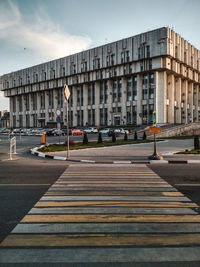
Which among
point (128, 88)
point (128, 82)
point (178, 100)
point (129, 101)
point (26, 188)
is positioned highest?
point (128, 82)

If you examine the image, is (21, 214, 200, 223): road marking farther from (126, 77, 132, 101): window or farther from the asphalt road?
(126, 77, 132, 101): window

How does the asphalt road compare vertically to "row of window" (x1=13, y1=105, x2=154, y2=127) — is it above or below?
below

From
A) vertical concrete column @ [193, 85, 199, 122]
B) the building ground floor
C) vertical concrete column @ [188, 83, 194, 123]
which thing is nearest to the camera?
the building ground floor

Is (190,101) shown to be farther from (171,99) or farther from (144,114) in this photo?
(144,114)

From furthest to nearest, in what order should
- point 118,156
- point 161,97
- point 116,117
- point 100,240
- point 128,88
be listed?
point 116,117 < point 128,88 < point 161,97 < point 118,156 < point 100,240

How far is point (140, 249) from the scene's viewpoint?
9.34ft

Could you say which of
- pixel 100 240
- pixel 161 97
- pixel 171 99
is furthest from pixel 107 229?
pixel 171 99

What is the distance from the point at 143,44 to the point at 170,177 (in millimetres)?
53106

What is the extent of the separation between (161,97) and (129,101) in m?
9.25

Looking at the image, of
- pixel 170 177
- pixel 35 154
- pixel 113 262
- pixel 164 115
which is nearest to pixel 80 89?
pixel 164 115

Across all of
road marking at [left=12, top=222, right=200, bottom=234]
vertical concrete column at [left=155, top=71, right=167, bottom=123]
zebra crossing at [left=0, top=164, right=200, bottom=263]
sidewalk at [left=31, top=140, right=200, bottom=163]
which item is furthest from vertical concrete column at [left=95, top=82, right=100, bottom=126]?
road marking at [left=12, top=222, right=200, bottom=234]

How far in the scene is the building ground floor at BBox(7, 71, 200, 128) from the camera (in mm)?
54272

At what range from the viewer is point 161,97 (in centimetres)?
5297

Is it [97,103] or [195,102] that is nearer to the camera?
[97,103]
